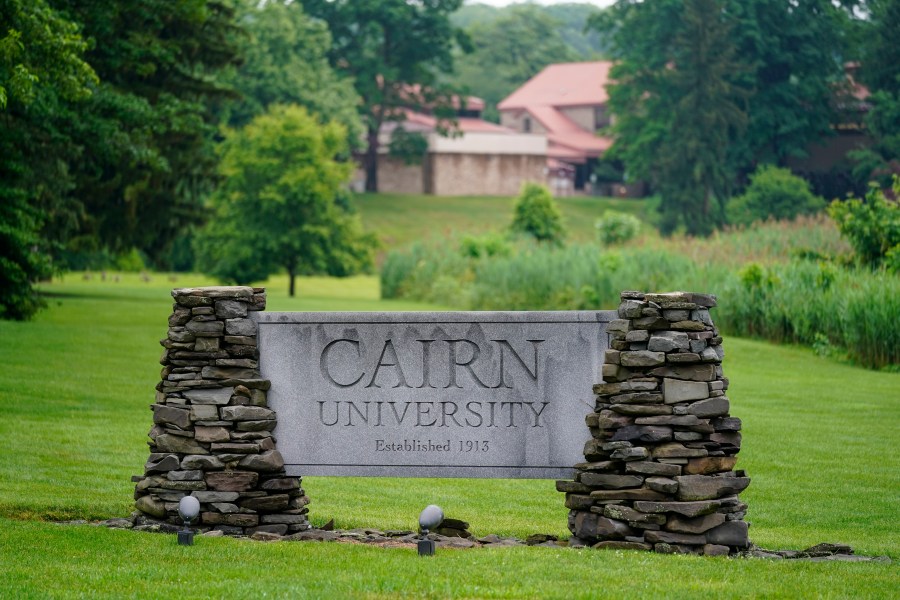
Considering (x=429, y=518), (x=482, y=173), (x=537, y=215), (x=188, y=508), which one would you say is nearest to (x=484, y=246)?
(x=537, y=215)

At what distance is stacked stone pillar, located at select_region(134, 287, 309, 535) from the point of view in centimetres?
1038

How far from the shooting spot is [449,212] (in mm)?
79875

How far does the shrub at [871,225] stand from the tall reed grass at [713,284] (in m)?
1.15

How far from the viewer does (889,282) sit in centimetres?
2505

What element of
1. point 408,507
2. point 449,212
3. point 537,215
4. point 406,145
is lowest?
point 408,507

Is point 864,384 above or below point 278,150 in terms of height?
below

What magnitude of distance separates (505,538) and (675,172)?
61.5 metres

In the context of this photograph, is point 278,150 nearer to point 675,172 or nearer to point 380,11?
point 675,172

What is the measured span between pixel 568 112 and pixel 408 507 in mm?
86765

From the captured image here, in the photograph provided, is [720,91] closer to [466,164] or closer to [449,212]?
[449,212]

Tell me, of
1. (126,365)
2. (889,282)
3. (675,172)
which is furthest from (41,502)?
(675,172)

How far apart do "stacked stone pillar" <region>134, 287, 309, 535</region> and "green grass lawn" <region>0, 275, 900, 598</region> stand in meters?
0.56

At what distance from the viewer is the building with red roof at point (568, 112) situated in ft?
303

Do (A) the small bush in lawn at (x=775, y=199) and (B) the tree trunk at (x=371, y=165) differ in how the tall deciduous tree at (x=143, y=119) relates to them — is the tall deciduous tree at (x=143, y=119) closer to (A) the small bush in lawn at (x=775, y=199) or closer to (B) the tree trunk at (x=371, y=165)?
(A) the small bush in lawn at (x=775, y=199)
